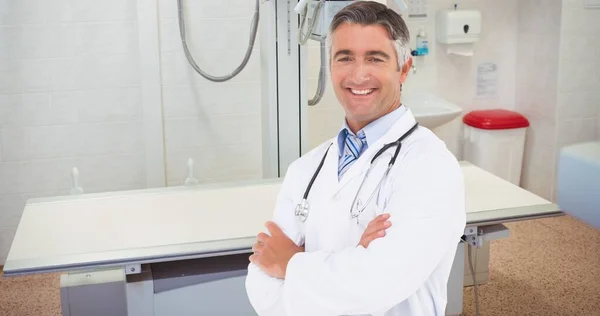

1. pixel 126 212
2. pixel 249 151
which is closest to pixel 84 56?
pixel 249 151

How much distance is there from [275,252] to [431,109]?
295 centimetres

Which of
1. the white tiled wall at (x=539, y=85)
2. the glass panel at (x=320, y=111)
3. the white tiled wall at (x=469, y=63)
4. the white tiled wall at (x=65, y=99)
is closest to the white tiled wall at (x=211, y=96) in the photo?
the white tiled wall at (x=65, y=99)

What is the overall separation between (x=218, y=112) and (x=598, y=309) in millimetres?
2129

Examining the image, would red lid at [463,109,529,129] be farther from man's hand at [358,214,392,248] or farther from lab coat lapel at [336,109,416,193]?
man's hand at [358,214,392,248]

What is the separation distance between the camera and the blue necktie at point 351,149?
1.55 metres

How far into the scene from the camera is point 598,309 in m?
3.38

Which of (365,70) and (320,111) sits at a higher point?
(365,70)

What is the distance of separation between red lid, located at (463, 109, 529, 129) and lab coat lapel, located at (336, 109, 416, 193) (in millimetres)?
3169

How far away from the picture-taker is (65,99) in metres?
3.86

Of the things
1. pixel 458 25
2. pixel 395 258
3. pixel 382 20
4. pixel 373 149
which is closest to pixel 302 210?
pixel 373 149

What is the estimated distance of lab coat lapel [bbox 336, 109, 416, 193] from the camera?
148 cm

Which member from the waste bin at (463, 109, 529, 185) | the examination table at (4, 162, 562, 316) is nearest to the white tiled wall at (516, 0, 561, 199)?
the waste bin at (463, 109, 529, 185)

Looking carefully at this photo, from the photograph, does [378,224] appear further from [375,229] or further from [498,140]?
[498,140]

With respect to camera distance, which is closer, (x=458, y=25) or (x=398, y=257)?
(x=398, y=257)
